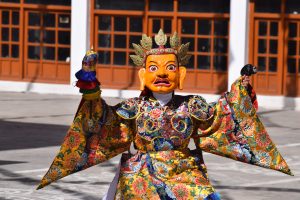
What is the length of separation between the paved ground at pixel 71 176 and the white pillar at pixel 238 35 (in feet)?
6.17

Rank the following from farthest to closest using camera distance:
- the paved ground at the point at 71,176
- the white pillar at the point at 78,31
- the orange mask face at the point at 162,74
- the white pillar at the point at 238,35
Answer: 1. the white pillar at the point at 78,31
2. the white pillar at the point at 238,35
3. the paved ground at the point at 71,176
4. the orange mask face at the point at 162,74

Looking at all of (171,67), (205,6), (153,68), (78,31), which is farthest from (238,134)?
(78,31)

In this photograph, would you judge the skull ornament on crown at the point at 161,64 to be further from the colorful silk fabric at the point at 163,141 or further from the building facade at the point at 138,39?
the building facade at the point at 138,39

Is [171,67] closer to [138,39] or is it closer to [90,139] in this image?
[90,139]

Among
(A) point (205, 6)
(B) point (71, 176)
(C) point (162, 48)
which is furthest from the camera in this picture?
(A) point (205, 6)

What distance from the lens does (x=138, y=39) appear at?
2627cm

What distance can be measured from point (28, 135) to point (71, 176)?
4.47 meters

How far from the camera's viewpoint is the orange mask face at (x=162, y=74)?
9.78 metres

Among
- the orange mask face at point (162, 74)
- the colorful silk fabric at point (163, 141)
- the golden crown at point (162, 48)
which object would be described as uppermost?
the golden crown at point (162, 48)

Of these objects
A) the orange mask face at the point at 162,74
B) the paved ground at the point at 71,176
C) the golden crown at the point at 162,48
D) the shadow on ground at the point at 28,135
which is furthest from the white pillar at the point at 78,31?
the orange mask face at the point at 162,74

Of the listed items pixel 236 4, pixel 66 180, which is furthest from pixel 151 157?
pixel 236 4

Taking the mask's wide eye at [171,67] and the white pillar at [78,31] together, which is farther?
the white pillar at [78,31]

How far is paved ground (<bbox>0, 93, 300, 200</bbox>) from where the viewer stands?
13.7m

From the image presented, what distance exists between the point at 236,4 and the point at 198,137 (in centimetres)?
1521
